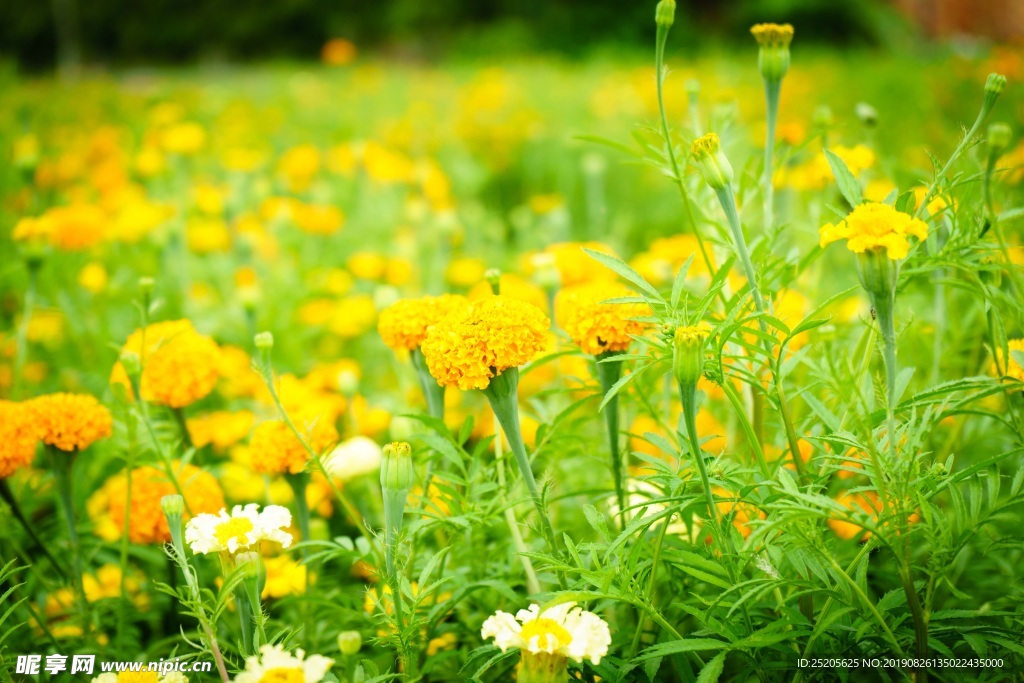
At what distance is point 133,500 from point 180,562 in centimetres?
39

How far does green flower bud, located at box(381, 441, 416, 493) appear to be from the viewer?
2.99ft

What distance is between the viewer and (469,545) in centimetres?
125

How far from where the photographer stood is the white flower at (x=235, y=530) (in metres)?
0.95

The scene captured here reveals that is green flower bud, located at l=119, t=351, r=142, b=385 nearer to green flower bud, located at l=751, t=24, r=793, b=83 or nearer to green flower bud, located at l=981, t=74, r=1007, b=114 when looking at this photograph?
green flower bud, located at l=751, t=24, r=793, b=83

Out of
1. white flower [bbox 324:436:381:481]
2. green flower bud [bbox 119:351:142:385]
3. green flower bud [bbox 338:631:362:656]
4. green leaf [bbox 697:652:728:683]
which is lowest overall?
white flower [bbox 324:436:381:481]

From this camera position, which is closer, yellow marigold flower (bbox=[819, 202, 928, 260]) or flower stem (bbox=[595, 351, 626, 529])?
yellow marigold flower (bbox=[819, 202, 928, 260])

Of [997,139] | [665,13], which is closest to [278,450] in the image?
[665,13]

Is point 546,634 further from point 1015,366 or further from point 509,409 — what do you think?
point 1015,366

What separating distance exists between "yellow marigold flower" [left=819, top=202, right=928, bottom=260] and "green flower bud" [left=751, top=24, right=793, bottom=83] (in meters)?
0.35

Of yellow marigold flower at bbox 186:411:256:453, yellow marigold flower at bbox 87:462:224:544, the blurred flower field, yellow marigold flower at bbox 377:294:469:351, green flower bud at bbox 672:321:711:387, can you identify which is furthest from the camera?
yellow marigold flower at bbox 186:411:256:453

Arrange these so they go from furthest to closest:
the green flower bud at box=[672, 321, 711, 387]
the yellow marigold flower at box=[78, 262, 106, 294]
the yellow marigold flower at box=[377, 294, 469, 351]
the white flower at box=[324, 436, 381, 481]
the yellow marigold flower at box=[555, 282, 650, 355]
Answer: the yellow marigold flower at box=[78, 262, 106, 294]
the white flower at box=[324, 436, 381, 481]
the yellow marigold flower at box=[377, 294, 469, 351]
the yellow marigold flower at box=[555, 282, 650, 355]
the green flower bud at box=[672, 321, 711, 387]

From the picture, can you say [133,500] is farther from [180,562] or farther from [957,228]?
[957,228]

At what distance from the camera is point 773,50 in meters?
1.07

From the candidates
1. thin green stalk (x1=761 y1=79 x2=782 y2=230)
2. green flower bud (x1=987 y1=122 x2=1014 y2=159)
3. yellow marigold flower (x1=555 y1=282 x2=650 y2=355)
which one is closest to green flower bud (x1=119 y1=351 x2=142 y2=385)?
yellow marigold flower (x1=555 y1=282 x2=650 y2=355)
